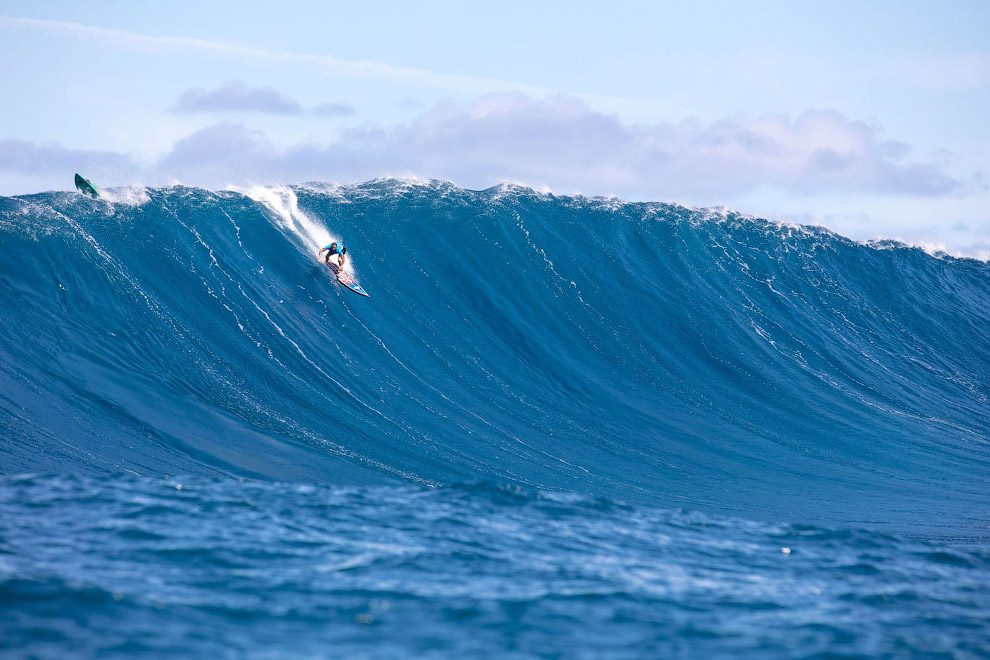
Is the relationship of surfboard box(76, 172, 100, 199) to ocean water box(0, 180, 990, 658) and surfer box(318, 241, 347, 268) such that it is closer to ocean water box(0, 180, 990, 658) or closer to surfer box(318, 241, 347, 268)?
ocean water box(0, 180, 990, 658)

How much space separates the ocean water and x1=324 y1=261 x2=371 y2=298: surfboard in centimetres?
20

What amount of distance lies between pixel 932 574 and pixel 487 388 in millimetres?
8302

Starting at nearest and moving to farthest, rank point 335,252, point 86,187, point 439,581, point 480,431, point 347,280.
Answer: point 439,581 → point 480,431 → point 347,280 → point 335,252 → point 86,187

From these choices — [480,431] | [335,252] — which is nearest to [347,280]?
[335,252]

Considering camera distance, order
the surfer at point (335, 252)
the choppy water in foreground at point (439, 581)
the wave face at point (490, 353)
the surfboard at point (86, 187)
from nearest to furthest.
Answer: the choppy water in foreground at point (439, 581), the wave face at point (490, 353), the surfer at point (335, 252), the surfboard at point (86, 187)

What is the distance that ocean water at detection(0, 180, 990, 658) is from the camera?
20.7ft

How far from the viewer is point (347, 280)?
1778 cm

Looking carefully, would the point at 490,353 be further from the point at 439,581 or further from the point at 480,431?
the point at 439,581

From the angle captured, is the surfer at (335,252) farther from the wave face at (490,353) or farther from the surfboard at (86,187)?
the surfboard at (86,187)

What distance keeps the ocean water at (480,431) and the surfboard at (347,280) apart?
0.64ft

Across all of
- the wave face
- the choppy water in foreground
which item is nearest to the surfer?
the wave face

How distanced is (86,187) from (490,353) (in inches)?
368

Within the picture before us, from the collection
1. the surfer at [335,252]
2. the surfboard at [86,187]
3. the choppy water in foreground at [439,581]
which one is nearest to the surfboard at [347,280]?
the surfer at [335,252]

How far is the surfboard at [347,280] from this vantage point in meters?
17.5
